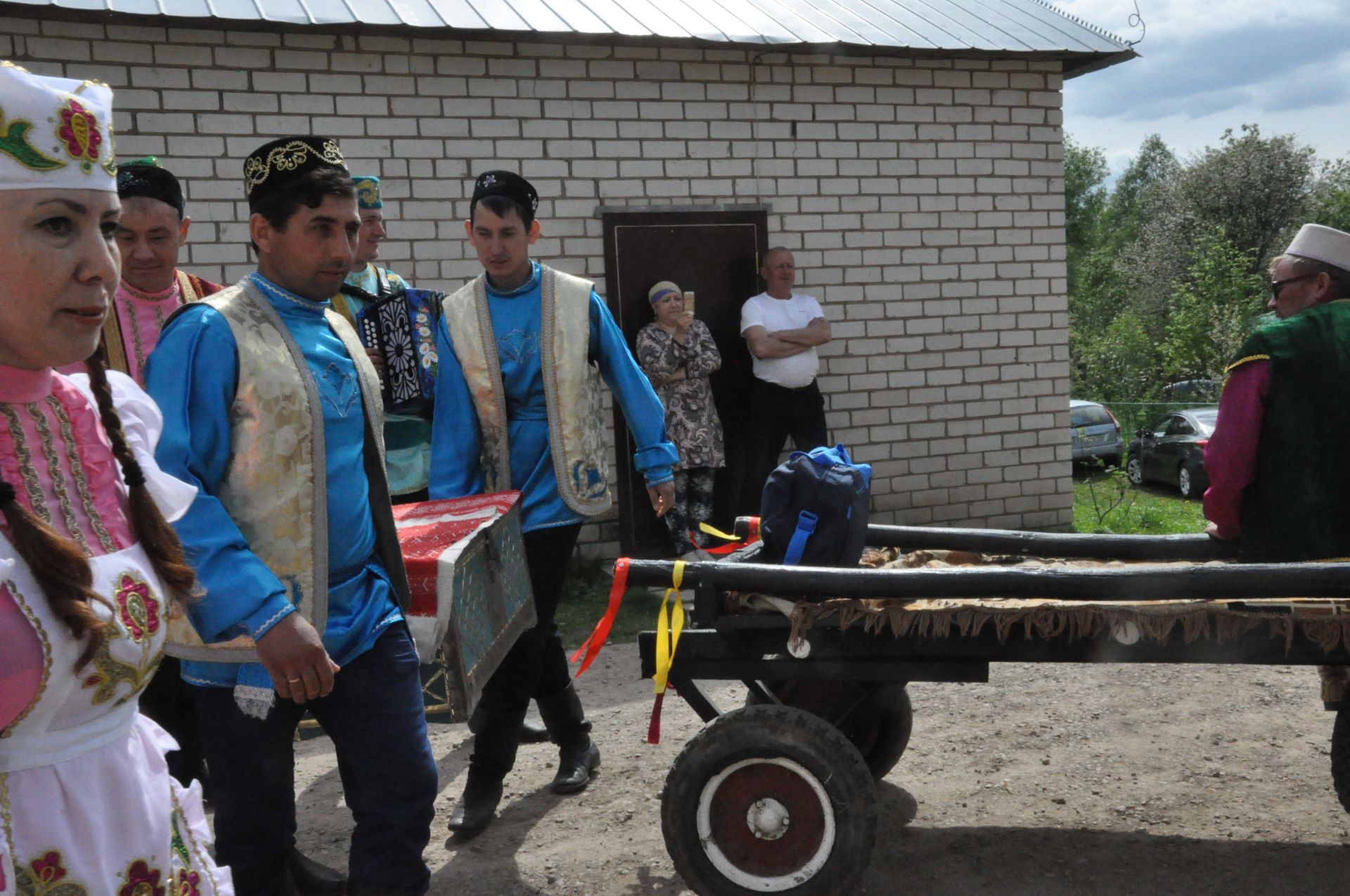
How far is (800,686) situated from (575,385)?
121cm

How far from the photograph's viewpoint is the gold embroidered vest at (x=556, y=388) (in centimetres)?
388

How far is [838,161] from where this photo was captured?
8.52 meters

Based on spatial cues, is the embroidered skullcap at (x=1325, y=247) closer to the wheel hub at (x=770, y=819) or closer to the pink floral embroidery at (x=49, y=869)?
the wheel hub at (x=770, y=819)

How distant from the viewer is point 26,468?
1.48 meters

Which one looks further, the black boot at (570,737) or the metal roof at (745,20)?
the metal roof at (745,20)

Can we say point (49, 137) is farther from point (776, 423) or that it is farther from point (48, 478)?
point (776, 423)

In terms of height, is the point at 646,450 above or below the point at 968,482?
above

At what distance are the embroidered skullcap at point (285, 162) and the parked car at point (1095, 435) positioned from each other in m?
13.6

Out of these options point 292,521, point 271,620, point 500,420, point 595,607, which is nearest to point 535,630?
point 500,420

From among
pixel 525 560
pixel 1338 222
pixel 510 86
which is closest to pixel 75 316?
pixel 525 560

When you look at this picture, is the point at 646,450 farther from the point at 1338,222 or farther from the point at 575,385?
the point at 1338,222

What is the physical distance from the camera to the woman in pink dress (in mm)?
1406

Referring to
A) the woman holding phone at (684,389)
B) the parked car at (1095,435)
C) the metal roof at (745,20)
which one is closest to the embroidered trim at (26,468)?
the metal roof at (745,20)

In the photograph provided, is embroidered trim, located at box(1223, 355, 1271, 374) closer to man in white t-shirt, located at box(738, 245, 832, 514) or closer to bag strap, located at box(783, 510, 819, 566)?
bag strap, located at box(783, 510, 819, 566)
